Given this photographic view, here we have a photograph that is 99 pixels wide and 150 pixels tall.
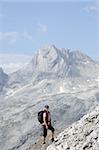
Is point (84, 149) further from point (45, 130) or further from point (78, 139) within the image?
point (45, 130)

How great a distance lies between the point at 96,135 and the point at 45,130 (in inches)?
262

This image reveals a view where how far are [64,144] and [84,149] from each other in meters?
1.54

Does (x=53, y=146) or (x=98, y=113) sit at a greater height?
(x=98, y=113)

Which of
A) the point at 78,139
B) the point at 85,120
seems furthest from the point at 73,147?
the point at 85,120

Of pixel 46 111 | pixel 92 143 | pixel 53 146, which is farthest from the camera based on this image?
pixel 46 111

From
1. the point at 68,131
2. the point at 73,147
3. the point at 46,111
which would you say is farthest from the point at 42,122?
the point at 73,147

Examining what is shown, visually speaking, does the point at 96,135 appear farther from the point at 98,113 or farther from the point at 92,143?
the point at 98,113

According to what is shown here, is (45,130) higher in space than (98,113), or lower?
lower

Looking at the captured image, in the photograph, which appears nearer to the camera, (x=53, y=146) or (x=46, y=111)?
(x=53, y=146)

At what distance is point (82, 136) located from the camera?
78.1ft

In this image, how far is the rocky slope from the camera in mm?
22938

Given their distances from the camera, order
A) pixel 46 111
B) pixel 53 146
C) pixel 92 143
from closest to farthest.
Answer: pixel 92 143, pixel 53 146, pixel 46 111

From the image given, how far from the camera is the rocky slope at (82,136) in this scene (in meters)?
22.9

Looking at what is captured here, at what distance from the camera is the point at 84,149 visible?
74.8 feet
